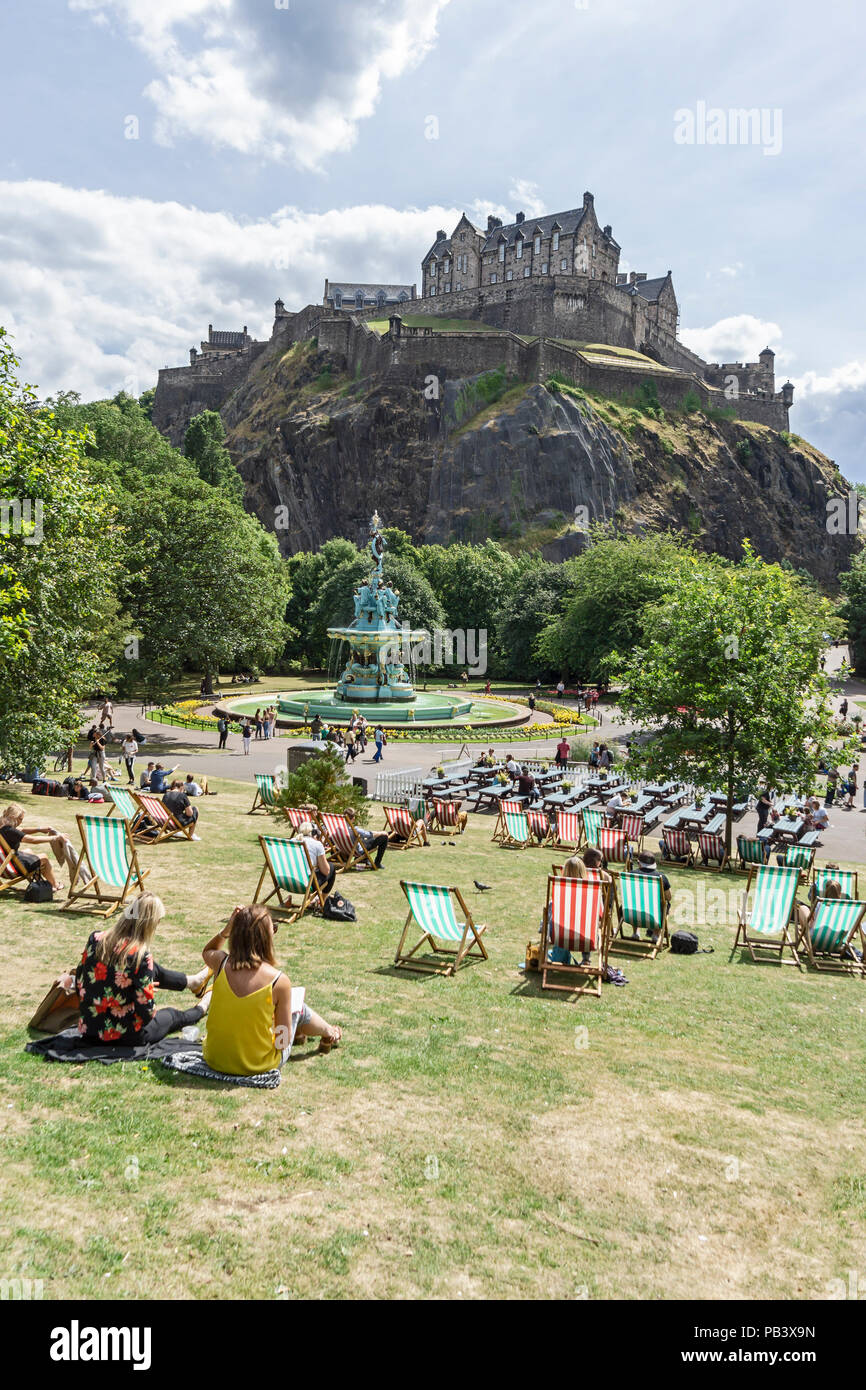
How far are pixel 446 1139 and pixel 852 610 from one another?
2775 inches

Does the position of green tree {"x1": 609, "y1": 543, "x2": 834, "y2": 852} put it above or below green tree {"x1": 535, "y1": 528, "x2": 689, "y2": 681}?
below

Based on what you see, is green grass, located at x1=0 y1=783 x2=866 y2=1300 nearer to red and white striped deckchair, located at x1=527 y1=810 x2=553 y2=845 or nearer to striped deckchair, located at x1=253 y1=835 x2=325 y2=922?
striped deckchair, located at x1=253 y1=835 x2=325 y2=922

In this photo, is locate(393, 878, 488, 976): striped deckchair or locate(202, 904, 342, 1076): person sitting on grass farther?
locate(393, 878, 488, 976): striped deckchair

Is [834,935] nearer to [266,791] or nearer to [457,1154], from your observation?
[457,1154]

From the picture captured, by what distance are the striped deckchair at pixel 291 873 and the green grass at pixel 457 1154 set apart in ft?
5.14

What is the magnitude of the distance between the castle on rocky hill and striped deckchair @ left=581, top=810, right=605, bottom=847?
78709mm

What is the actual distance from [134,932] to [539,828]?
1154cm

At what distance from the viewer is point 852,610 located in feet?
219

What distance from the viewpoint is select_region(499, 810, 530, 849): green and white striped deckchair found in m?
15.4

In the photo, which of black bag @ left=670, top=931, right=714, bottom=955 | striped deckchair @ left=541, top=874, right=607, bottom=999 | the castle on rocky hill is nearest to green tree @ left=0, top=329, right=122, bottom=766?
striped deckchair @ left=541, top=874, right=607, bottom=999

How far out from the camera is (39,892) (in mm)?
8883

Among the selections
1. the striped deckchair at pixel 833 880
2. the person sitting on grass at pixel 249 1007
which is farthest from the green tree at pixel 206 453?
the person sitting on grass at pixel 249 1007
